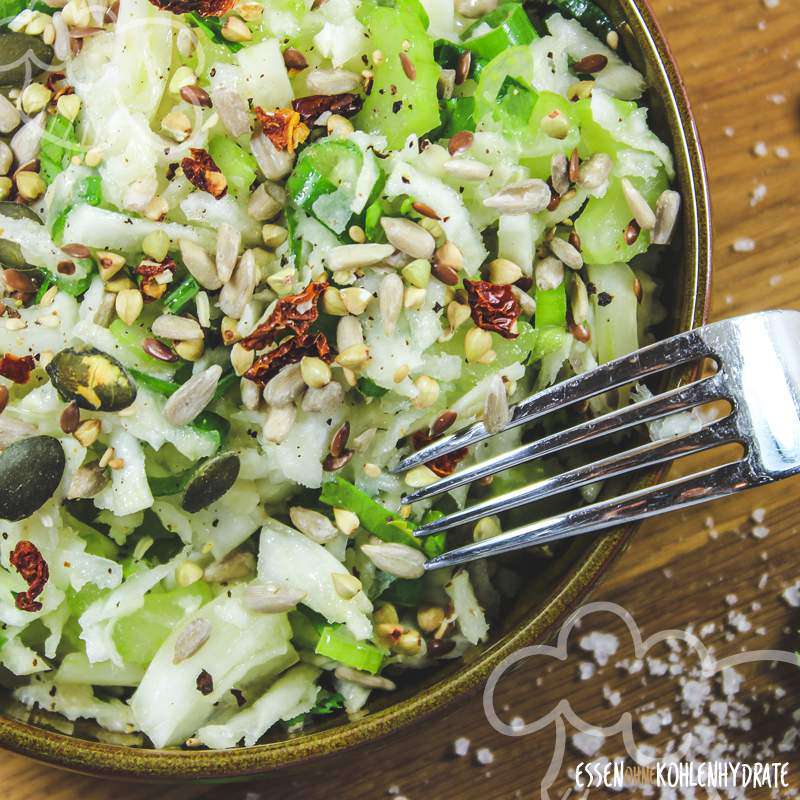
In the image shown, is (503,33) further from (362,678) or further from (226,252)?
(362,678)

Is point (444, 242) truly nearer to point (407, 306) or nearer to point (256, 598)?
point (407, 306)

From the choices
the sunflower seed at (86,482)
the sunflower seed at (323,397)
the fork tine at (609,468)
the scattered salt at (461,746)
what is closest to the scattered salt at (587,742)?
the scattered salt at (461,746)

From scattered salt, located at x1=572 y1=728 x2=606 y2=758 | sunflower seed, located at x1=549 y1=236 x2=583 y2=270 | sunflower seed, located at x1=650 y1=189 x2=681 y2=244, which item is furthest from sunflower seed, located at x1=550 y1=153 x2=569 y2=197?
scattered salt, located at x1=572 y1=728 x2=606 y2=758

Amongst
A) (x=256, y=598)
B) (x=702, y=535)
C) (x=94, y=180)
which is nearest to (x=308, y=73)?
(x=94, y=180)

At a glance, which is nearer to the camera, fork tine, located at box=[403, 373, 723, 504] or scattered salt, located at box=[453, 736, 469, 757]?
fork tine, located at box=[403, 373, 723, 504]

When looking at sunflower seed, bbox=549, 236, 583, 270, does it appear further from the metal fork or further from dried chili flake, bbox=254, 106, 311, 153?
dried chili flake, bbox=254, 106, 311, 153

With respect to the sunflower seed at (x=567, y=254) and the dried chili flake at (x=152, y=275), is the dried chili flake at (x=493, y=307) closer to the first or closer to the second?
the sunflower seed at (x=567, y=254)
